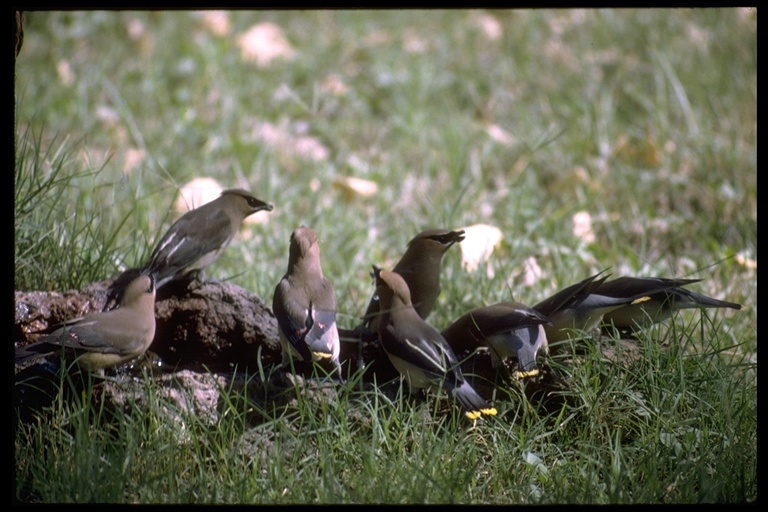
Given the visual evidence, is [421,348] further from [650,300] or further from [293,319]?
[650,300]

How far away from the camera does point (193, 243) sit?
12.4 feet

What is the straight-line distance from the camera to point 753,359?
4438 mm

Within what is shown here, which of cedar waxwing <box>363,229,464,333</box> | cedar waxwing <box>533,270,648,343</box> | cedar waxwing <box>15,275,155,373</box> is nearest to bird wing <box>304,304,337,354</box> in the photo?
cedar waxwing <box>363,229,464,333</box>

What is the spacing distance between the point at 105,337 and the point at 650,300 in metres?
2.01

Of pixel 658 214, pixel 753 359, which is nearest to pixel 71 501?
pixel 753 359

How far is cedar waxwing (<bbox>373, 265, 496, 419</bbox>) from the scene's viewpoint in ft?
11.0

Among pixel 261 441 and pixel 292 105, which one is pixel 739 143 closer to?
pixel 292 105

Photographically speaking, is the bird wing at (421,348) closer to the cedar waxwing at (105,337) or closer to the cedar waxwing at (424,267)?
the cedar waxwing at (424,267)

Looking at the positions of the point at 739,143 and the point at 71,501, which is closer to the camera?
the point at 71,501

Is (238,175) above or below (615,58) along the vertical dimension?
below

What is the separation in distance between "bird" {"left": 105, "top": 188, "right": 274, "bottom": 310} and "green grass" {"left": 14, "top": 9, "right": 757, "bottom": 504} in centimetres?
41

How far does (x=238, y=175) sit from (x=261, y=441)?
323 centimetres

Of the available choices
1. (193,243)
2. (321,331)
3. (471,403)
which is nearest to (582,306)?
(471,403)

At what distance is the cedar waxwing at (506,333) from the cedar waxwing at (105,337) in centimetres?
113
